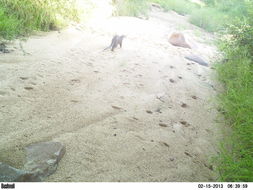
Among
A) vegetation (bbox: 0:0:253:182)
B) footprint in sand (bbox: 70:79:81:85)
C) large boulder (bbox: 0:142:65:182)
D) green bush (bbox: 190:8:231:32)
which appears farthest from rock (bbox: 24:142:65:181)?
green bush (bbox: 190:8:231:32)

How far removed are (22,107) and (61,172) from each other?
795mm

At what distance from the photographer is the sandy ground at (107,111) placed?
1.61 meters

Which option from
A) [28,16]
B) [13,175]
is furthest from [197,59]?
[13,175]

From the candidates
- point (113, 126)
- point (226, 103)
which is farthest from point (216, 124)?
point (113, 126)

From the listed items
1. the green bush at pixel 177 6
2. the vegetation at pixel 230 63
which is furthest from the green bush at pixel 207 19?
the vegetation at pixel 230 63

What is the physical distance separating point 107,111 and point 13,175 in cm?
103

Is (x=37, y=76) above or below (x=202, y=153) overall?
above

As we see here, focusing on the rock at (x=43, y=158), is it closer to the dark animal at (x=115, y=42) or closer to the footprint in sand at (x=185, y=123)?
the footprint in sand at (x=185, y=123)

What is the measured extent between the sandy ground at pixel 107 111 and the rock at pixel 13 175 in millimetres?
94

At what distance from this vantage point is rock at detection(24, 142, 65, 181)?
54.2 inches

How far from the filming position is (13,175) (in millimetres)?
1285

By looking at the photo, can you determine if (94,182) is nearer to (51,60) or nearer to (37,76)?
(37,76)

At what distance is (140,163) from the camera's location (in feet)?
5.40

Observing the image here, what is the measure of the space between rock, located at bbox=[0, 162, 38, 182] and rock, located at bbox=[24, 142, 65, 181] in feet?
0.12
